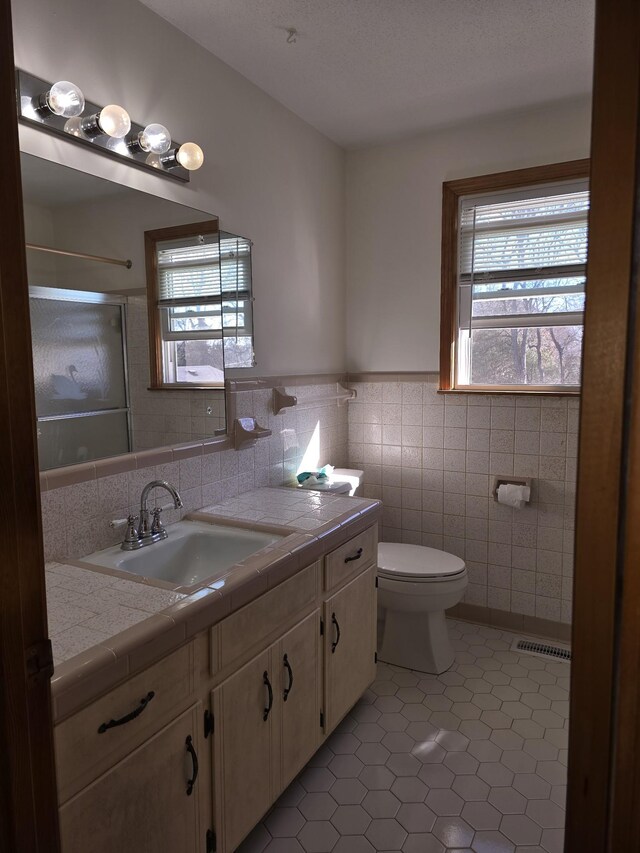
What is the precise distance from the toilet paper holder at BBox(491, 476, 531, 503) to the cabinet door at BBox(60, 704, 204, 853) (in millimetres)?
1987

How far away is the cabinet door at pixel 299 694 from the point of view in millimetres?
1714

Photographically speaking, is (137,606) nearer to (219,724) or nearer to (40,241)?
(219,724)

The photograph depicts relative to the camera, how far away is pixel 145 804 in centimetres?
121

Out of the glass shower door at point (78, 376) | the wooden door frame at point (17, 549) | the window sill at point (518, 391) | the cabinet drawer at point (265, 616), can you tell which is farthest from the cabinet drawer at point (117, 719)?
the window sill at point (518, 391)

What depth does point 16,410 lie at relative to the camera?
73 cm

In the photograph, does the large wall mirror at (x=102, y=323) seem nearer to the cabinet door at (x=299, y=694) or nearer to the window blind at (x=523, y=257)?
the cabinet door at (x=299, y=694)

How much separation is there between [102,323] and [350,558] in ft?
3.77

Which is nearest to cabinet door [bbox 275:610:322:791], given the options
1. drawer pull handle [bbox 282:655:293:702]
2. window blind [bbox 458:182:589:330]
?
drawer pull handle [bbox 282:655:293:702]

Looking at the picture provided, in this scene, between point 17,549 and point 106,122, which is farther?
point 106,122

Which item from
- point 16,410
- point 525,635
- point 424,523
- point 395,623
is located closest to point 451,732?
point 395,623

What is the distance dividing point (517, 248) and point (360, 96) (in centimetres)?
104

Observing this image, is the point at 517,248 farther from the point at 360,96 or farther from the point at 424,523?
the point at 424,523

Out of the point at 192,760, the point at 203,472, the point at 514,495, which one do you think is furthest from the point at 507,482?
the point at 192,760

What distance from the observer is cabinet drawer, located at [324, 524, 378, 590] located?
194 cm
